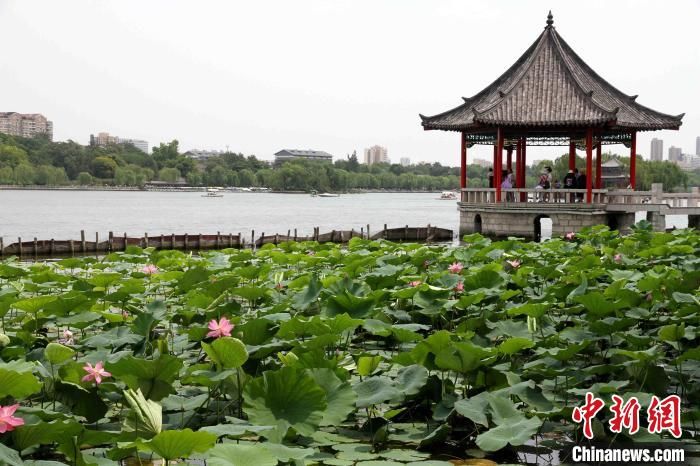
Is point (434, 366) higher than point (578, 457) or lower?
higher

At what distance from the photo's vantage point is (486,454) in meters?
3.58

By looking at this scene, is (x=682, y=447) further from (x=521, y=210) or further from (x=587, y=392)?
(x=521, y=210)

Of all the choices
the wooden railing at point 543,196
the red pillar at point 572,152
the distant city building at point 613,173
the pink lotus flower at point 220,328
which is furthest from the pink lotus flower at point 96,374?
the distant city building at point 613,173

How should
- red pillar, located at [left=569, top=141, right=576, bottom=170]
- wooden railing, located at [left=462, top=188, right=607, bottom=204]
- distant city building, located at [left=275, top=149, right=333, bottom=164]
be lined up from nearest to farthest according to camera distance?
wooden railing, located at [left=462, top=188, right=607, bottom=204]
red pillar, located at [left=569, top=141, right=576, bottom=170]
distant city building, located at [left=275, top=149, right=333, bottom=164]

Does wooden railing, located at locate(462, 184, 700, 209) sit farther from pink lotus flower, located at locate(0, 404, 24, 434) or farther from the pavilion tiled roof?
pink lotus flower, located at locate(0, 404, 24, 434)

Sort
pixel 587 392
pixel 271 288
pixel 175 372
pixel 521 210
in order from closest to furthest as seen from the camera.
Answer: pixel 175 372 → pixel 587 392 → pixel 271 288 → pixel 521 210

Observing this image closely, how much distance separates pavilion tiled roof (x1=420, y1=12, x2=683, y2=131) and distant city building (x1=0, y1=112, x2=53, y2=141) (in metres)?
168

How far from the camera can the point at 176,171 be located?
127 metres

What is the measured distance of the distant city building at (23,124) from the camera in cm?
18075

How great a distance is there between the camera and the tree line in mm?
108125

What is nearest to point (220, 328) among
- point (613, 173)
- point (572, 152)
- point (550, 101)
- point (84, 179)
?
point (550, 101)

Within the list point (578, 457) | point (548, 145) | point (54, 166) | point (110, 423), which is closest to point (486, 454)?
point (578, 457)

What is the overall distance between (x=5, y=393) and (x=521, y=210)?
64.7 ft

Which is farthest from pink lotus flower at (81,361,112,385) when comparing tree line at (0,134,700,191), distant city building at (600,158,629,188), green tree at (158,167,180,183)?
green tree at (158,167,180,183)
